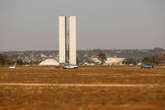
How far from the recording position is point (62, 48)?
156 metres

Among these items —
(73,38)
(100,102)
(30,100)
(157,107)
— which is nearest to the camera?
(157,107)

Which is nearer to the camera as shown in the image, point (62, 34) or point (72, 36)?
point (72, 36)

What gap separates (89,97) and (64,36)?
13145 cm

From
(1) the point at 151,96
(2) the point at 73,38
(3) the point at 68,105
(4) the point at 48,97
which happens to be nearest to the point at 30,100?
(4) the point at 48,97

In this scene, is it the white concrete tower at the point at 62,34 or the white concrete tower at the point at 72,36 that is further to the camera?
the white concrete tower at the point at 62,34

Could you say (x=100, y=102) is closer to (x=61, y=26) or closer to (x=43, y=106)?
(x=43, y=106)

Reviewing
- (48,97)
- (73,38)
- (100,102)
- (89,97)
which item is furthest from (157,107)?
(73,38)

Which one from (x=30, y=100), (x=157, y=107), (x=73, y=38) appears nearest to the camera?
(x=157, y=107)

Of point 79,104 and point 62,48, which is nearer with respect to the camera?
point 79,104

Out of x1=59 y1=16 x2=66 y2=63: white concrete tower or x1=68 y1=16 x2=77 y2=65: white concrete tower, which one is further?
x1=59 y1=16 x2=66 y2=63: white concrete tower

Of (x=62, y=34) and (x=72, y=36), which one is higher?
(x=62, y=34)

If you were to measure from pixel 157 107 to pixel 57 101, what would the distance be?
19.2ft

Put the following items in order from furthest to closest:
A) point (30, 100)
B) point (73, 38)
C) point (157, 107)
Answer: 1. point (73, 38)
2. point (30, 100)
3. point (157, 107)

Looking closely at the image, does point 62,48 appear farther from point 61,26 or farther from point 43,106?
point 43,106
